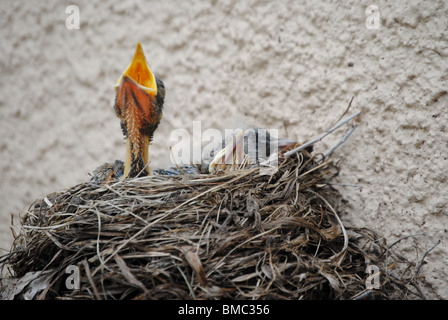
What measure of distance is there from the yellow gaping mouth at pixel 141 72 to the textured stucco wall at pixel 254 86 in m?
0.11

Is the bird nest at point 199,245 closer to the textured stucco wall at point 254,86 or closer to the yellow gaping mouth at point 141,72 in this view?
the textured stucco wall at point 254,86

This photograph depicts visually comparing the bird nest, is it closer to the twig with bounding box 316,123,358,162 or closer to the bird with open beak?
the twig with bounding box 316,123,358,162

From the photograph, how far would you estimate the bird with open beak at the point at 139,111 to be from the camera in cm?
101

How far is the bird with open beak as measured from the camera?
1.01 meters

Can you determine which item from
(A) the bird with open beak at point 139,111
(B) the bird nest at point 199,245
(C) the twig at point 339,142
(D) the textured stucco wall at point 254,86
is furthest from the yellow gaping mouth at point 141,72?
(C) the twig at point 339,142

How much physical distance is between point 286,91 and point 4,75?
1.19 meters

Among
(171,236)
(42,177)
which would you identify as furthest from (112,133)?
(171,236)

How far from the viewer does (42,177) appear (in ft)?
5.07

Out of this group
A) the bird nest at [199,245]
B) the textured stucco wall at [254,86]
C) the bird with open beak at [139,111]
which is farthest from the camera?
the bird with open beak at [139,111]

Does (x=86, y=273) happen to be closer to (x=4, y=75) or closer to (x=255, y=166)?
(x=255, y=166)

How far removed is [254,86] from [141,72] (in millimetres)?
330

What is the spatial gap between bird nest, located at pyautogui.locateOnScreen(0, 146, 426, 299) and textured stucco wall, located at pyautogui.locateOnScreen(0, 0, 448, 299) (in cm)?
14

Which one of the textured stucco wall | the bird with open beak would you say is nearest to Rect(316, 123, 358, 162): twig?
the textured stucco wall
